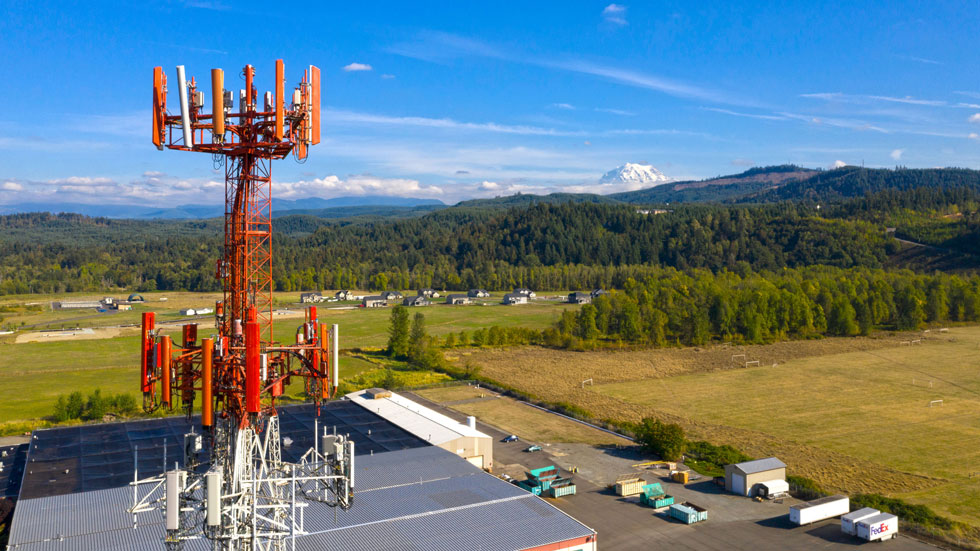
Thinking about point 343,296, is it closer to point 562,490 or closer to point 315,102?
point 562,490

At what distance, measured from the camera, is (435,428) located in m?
46.4

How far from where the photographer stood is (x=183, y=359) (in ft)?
56.9

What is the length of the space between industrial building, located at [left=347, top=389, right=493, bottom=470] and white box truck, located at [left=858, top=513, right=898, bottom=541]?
21001 mm

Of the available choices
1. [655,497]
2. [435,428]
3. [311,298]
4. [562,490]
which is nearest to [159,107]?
[562,490]

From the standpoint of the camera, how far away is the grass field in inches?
2069

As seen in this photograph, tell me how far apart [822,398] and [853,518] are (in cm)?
3462

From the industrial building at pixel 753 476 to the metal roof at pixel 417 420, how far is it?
14895 mm

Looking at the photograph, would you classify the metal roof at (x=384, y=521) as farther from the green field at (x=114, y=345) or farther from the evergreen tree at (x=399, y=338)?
the evergreen tree at (x=399, y=338)

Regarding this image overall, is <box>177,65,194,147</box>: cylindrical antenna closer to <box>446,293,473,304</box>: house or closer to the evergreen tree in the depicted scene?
the evergreen tree

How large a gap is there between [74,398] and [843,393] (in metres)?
68.2

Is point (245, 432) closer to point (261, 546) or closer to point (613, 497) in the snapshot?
point (261, 546)

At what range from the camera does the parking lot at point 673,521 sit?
3406 cm

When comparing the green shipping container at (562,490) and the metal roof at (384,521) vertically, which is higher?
the metal roof at (384,521)

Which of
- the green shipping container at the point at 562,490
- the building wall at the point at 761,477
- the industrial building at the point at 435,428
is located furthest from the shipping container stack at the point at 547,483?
the building wall at the point at 761,477
